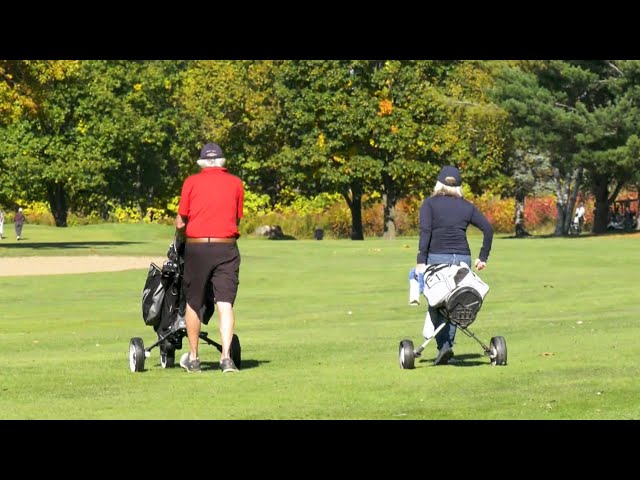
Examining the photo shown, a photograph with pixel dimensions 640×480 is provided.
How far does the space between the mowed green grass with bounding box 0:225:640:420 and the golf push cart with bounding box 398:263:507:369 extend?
0.92 feet

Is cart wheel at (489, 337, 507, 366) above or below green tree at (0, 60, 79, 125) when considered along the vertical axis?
below

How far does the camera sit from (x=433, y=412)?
1236 cm

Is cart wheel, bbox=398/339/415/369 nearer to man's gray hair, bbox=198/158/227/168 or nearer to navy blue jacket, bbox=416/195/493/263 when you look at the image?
navy blue jacket, bbox=416/195/493/263

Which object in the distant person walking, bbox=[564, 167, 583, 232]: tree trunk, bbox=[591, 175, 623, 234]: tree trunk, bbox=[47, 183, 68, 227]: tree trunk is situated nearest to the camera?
the distant person walking

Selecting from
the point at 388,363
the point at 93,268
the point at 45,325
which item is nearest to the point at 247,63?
the point at 93,268

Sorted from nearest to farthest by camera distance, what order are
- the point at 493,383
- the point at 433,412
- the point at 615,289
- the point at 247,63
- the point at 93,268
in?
the point at 433,412
the point at 493,383
the point at 615,289
the point at 93,268
the point at 247,63

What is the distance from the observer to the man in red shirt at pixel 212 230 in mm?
15530

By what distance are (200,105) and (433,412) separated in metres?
81.8

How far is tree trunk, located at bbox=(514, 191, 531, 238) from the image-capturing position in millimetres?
84875

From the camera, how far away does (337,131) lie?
84125 mm

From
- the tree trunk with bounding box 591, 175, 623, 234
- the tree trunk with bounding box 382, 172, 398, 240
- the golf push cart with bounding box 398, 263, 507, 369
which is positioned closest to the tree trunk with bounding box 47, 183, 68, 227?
the tree trunk with bounding box 382, 172, 398, 240

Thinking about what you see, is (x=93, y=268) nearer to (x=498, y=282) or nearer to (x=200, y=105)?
(x=498, y=282)

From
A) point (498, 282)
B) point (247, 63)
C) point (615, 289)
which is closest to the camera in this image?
point (615, 289)

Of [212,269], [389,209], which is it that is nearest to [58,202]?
[389,209]
